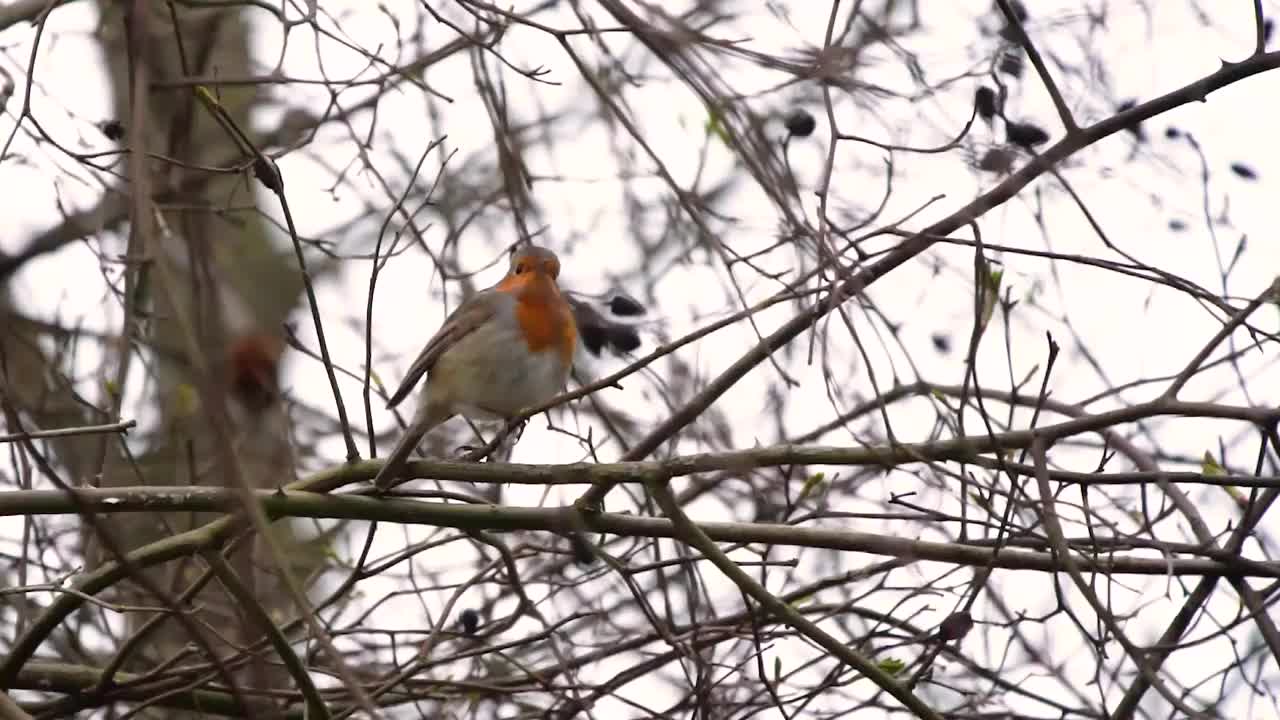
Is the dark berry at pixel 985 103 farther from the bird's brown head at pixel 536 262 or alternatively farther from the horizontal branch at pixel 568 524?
the bird's brown head at pixel 536 262

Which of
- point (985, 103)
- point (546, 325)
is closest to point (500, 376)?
point (546, 325)

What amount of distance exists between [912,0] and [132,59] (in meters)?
2.83

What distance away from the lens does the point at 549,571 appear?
482 cm

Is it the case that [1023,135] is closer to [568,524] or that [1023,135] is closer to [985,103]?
[985,103]

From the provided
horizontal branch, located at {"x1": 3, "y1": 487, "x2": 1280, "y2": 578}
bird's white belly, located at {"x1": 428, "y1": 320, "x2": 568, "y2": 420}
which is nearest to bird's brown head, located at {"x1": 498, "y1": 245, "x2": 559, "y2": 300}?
bird's white belly, located at {"x1": 428, "y1": 320, "x2": 568, "y2": 420}

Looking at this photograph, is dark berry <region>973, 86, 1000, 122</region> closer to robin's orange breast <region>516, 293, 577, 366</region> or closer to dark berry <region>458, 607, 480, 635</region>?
robin's orange breast <region>516, 293, 577, 366</region>

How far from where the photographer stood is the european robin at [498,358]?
180 inches

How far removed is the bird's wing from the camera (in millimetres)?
4707

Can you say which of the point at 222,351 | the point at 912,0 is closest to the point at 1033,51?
the point at 912,0

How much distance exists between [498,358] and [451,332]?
224 millimetres

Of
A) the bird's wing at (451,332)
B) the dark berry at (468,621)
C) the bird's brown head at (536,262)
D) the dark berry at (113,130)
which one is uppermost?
the bird's brown head at (536,262)

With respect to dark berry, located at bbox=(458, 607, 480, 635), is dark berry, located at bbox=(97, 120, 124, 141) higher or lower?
higher

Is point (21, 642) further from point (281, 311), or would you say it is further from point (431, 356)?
point (281, 311)

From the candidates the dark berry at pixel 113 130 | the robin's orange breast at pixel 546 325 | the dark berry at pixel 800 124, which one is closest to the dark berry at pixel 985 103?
the dark berry at pixel 800 124
